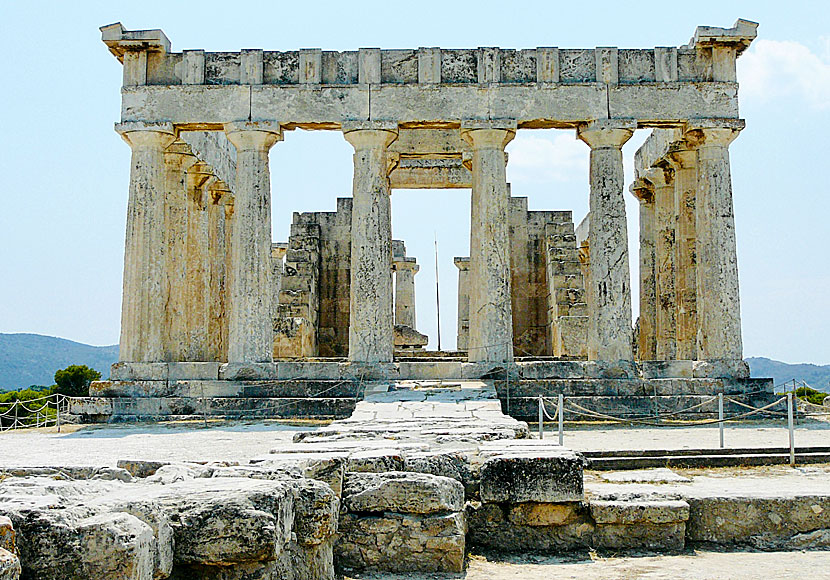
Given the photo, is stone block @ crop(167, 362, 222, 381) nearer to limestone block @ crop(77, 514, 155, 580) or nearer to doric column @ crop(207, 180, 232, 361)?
doric column @ crop(207, 180, 232, 361)

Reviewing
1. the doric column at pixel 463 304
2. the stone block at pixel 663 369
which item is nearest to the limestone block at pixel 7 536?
the stone block at pixel 663 369

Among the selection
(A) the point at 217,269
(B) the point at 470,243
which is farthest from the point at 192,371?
(B) the point at 470,243

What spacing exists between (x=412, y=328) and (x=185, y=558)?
102 ft

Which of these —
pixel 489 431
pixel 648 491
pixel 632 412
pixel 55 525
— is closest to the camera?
pixel 55 525

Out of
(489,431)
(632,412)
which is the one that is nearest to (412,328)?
(632,412)

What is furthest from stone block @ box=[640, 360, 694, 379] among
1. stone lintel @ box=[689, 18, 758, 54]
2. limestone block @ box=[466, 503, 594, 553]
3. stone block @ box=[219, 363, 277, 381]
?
limestone block @ box=[466, 503, 594, 553]

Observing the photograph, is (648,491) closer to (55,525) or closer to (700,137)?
(55,525)

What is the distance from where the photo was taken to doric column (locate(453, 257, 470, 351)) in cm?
3350

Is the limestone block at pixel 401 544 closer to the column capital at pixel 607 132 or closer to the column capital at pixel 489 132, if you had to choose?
the column capital at pixel 489 132

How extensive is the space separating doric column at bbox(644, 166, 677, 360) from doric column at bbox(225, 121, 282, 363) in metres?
10.3

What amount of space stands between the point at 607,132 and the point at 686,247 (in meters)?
4.20

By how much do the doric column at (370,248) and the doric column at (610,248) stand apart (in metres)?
4.65

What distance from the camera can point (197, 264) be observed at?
24.7m

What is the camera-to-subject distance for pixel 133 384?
67.5 feet
